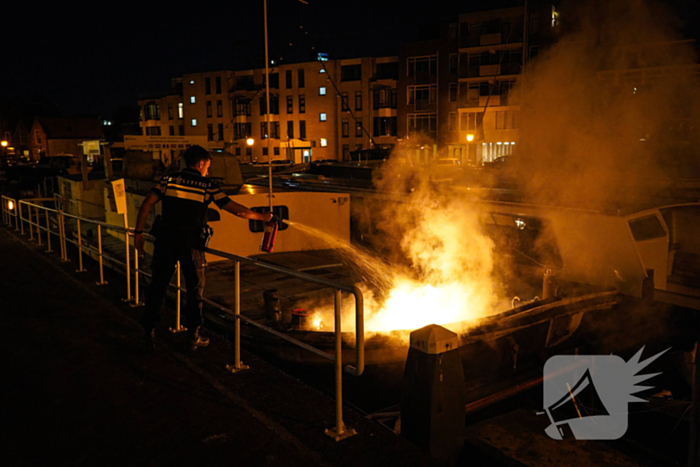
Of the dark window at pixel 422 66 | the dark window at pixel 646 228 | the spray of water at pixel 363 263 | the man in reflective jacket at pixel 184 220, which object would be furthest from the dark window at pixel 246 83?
the man in reflective jacket at pixel 184 220

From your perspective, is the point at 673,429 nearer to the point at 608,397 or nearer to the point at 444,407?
the point at 608,397

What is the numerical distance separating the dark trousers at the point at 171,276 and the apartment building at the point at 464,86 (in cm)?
3305

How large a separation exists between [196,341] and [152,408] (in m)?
1.13

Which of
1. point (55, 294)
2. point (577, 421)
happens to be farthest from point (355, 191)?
point (577, 421)

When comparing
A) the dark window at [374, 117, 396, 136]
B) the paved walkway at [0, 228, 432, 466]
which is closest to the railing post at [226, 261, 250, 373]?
the paved walkway at [0, 228, 432, 466]

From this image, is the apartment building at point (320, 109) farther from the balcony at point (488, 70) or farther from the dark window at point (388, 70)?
the balcony at point (488, 70)

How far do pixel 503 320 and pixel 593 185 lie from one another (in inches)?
236

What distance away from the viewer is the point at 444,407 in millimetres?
3537

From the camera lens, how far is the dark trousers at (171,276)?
4.62m

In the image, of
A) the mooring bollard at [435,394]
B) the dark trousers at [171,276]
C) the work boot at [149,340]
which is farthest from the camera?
the work boot at [149,340]

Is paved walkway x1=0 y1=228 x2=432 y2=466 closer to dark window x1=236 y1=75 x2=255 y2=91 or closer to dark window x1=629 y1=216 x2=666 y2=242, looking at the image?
dark window x1=629 y1=216 x2=666 y2=242

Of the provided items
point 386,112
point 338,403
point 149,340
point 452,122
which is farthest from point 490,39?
point 338,403

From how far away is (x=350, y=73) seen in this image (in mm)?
50438

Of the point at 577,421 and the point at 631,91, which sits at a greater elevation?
the point at 631,91
